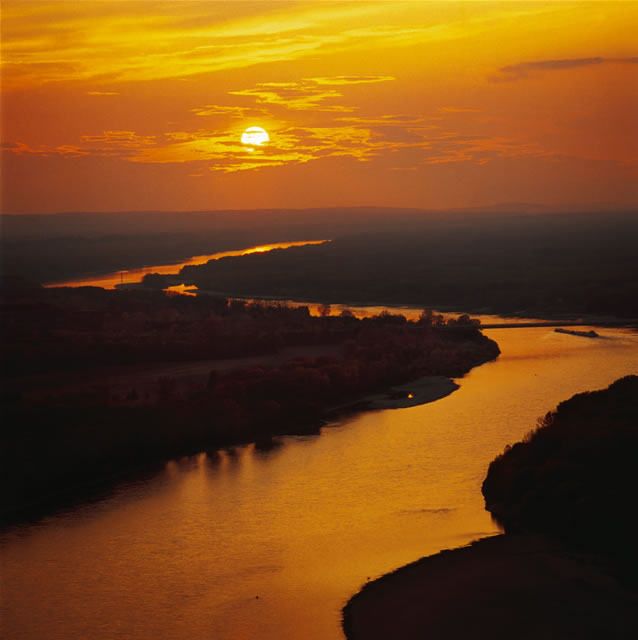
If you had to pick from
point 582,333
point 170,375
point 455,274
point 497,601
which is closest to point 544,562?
point 497,601

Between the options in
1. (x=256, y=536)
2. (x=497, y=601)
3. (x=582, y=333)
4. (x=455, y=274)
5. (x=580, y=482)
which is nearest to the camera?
(x=497, y=601)

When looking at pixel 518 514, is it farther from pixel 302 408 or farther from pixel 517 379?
pixel 517 379

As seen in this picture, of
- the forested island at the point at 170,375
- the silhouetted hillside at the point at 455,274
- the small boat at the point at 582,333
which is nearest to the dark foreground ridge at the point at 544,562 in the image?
the forested island at the point at 170,375

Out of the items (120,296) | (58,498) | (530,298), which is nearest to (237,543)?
(58,498)

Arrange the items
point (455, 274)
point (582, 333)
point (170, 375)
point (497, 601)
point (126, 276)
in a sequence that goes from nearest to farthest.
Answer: point (497, 601)
point (170, 375)
point (582, 333)
point (455, 274)
point (126, 276)

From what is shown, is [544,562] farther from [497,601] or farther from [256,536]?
[256,536]

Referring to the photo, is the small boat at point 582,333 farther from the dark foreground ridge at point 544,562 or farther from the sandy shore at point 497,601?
the sandy shore at point 497,601
